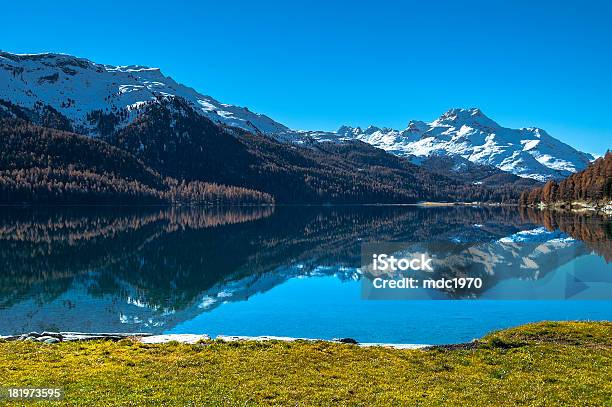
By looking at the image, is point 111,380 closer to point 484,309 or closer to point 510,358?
point 510,358

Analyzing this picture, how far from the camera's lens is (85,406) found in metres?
23.4

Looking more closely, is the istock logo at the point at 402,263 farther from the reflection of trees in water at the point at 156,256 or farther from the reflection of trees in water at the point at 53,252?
the reflection of trees in water at the point at 53,252

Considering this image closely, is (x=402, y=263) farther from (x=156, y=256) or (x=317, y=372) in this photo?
(x=317, y=372)

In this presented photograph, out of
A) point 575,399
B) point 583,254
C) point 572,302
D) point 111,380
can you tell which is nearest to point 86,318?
point 111,380

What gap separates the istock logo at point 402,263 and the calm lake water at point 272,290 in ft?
15.6

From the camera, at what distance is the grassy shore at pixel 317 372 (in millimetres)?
24859

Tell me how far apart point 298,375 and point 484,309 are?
3769 cm

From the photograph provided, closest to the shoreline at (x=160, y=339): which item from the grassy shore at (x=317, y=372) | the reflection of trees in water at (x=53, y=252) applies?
the grassy shore at (x=317, y=372)

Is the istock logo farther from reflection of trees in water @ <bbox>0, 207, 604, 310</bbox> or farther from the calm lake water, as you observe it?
reflection of trees in water @ <bbox>0, 207, 604, 310</bbox>

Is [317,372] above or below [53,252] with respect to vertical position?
above

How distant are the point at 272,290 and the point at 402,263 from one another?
35197 millimetres

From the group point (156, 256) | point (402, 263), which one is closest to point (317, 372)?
point (402, 263)

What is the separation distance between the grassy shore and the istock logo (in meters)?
60.1

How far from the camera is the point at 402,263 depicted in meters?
104
